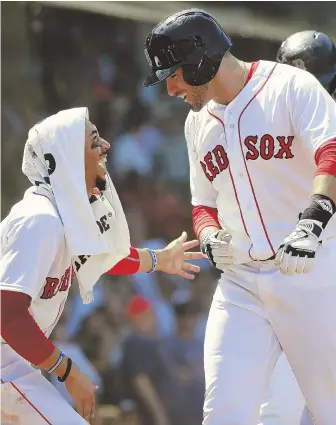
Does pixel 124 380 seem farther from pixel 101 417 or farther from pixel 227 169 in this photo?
pixel 227 169

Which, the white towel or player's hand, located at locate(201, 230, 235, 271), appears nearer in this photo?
the white towel

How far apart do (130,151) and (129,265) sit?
392 centimetres

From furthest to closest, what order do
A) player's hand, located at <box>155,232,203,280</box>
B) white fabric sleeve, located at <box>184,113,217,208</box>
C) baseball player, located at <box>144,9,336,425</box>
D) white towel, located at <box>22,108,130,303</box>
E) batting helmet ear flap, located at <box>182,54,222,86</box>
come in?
1. player's hand, located at <box>155,232,203,280</box>
2. white fabric sleeve, located at <box>184,113,217,208</box>
3. batting helmet ear flap, located at <box>182,54,222,86</box>
4. baseball player, located at <box>144,9,336,425</box>
5. white towel, located at <box>22,108,130,303</box>

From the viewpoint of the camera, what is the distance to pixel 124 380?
7129 mm

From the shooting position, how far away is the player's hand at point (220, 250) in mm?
3553

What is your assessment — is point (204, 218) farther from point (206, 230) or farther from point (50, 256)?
point (50, 256)

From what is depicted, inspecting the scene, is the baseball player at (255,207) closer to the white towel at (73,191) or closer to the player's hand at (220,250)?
the player's hand at (220,250)

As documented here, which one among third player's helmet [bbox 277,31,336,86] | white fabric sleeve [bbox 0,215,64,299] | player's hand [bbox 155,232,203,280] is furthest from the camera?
third player's helmet [bbox 277,31,336,86]

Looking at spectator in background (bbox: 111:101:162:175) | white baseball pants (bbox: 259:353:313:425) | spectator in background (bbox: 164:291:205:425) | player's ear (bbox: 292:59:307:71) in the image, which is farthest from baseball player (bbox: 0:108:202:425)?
spectator in background (bbox: 111:101:162:175)

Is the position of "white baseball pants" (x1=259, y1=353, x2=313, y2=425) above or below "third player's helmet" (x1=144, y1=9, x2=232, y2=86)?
below

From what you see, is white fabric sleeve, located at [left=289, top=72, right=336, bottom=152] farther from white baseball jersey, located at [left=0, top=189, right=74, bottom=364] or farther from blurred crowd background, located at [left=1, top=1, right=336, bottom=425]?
blurred crowd background, located at [left=1, top=1, right=336, bottom=425]

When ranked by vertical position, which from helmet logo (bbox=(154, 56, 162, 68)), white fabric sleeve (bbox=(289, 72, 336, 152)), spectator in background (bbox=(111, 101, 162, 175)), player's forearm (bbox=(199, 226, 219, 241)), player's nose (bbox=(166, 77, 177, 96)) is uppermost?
helmet logo (bbox=(154, 56, 162, 68))

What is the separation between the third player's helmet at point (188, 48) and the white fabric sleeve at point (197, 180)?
28 centimetres

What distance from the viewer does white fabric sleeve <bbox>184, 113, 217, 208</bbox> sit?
3.89m
